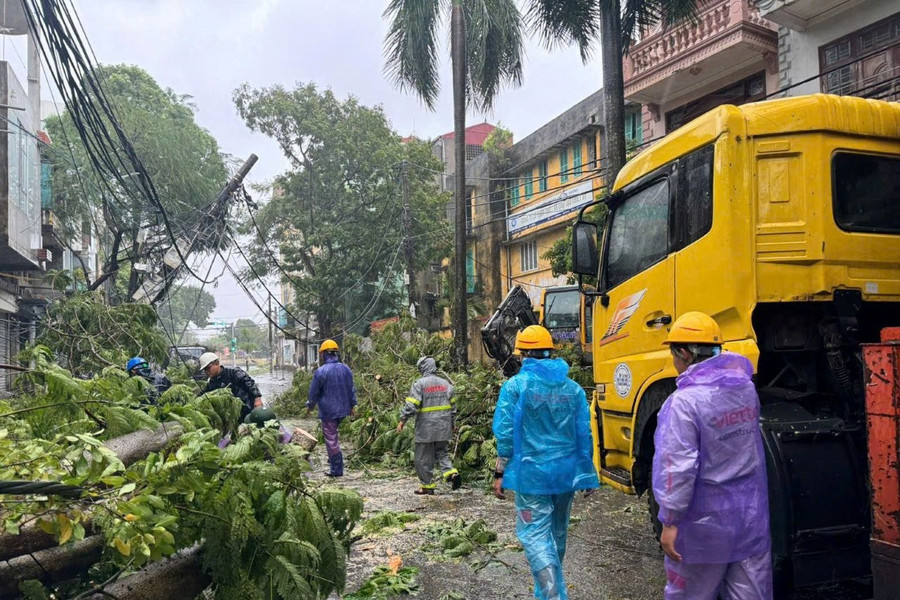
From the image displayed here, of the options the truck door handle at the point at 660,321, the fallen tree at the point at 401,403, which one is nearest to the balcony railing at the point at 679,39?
the fallen tree at the point at 401,403

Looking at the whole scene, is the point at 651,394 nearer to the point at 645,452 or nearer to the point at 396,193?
the point at 645,452

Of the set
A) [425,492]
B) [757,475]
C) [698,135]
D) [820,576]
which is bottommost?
[425,492]

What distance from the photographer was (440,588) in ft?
15.1

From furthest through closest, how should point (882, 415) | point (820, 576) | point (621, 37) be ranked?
point (621, 37) → point (820, 576) → point (882, 415)

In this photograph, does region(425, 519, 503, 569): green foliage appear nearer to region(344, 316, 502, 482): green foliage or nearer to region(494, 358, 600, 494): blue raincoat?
region(494, 358, 600, 494): blue raincoat

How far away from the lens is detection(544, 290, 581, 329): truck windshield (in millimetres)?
16031

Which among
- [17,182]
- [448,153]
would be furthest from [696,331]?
[448,153]

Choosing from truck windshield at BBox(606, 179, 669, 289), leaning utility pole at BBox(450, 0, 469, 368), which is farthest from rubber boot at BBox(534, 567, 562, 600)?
leaning utility pole at BBox(450, 0, 469, 368)

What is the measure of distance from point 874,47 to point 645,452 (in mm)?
10192

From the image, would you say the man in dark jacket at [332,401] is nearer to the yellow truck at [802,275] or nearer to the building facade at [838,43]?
the yellow truck at [802,275]

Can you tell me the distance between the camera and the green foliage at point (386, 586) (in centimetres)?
445

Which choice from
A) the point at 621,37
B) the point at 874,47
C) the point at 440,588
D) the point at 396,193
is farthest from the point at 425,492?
the point at 396,193

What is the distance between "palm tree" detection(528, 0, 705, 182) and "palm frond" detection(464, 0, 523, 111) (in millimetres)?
4205

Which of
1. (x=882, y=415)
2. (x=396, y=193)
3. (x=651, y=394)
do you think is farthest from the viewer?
(x=396, y=193)
